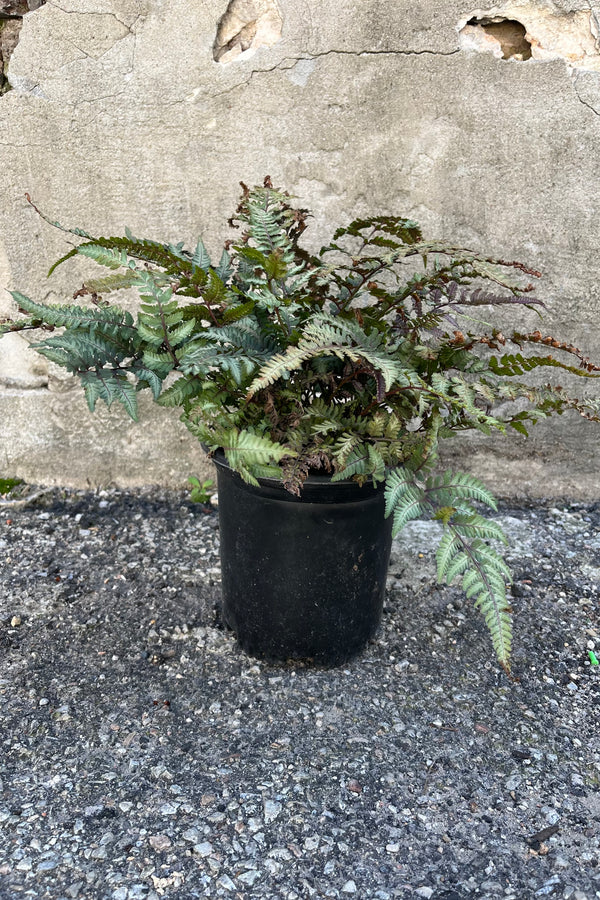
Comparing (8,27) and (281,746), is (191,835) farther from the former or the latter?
(8,27)

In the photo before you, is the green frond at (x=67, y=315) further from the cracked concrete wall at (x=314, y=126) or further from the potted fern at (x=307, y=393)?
the cracked concrete wall at (x=314, y=126)

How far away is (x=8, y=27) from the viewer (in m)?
2.86

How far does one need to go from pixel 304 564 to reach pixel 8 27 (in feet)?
8.21

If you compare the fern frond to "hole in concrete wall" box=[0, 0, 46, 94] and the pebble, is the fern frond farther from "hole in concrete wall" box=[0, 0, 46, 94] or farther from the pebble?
"hole in concrete wall" box=[0, 0, 46, 94]

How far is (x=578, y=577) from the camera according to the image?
8.87 ft

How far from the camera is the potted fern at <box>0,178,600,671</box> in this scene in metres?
1.68

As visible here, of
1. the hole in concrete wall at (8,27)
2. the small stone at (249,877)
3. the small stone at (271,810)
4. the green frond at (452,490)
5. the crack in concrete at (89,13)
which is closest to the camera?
the small stone at (249,877)

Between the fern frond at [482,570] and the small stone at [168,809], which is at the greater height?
the fern frond at [482,570]

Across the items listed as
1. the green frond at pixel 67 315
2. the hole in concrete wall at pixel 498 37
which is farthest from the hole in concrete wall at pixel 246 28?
the green frond at pixel 67 315

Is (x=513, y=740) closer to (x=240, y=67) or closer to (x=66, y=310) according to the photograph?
(x=66, y=310)

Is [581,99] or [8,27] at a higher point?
[8,27]

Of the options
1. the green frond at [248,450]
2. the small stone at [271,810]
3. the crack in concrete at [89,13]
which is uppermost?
the crack in concrete at [89,13]

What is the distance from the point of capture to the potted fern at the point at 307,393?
1676 mm

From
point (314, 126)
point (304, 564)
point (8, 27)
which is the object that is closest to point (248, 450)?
point (304, 564)
